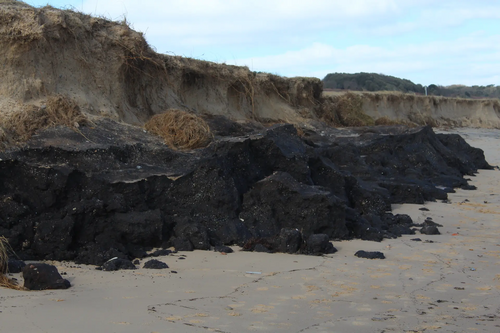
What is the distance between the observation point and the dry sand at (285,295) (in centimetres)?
360

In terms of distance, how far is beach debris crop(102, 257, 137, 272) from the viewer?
508cm

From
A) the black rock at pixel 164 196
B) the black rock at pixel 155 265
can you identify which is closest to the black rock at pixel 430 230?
the black rock at pixel 164 196

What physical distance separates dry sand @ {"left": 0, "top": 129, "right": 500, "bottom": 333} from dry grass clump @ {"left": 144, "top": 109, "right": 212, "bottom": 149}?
2096 mm

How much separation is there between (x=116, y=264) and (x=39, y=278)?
996 mm

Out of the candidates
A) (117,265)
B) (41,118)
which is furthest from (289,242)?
(41,118)

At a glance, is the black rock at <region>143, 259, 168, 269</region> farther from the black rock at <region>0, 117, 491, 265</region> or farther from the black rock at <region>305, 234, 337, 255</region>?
the black rock at <region>305, 234, 337, 255</region>

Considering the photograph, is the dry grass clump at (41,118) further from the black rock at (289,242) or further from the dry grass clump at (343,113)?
the dry grass clump at (343,113)

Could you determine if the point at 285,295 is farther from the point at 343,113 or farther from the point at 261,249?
the point at 343,113

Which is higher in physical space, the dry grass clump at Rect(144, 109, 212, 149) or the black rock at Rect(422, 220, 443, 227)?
the dry grass clump at Rect(144, 109, 212, 149)

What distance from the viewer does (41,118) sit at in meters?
6.85

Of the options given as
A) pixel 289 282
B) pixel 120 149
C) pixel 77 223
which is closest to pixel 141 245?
pixel 77 223

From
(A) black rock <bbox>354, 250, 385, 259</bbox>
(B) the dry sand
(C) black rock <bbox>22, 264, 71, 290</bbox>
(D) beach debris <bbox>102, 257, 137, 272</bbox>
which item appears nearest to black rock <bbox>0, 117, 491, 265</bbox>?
(D) beach debris <bbox>102, 257, 137, 272</bbox>

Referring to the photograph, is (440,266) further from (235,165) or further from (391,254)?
(235,165)

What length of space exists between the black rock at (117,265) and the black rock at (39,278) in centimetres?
83
